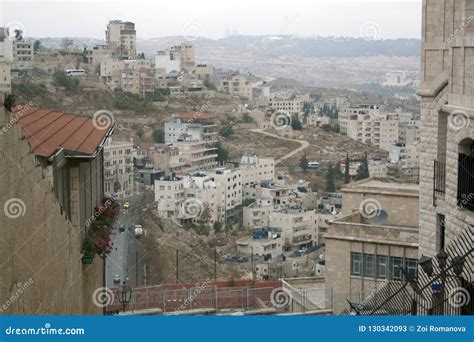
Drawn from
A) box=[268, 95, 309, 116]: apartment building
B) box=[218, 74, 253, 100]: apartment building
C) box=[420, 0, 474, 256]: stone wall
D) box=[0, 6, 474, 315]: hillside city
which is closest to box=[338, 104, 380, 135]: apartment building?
box=[0, 6, 474, 315]: hillside city

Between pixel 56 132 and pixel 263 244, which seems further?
pixel 263 244

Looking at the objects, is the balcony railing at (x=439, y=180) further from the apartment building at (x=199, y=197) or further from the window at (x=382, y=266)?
the apartment building at (x=199, y=197)

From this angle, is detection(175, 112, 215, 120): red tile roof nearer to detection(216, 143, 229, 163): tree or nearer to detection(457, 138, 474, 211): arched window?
detection(216, 143, 229, 163): tree

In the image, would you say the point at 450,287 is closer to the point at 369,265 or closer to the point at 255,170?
the point at 369,265

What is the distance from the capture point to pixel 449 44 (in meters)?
7.04

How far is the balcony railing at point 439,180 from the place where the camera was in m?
7.11

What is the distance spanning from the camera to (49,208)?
221 inches

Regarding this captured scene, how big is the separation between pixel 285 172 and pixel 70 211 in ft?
205

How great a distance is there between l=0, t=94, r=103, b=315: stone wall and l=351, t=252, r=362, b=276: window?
18.5 ft

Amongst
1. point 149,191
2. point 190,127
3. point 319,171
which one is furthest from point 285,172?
point 149,191

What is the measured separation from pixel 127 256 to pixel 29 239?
34.9 m

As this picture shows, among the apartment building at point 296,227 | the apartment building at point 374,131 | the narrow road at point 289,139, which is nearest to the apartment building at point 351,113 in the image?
the apartment building at point 374,131

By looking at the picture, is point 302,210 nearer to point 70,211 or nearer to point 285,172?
point 285,172

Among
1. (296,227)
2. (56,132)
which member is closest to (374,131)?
(296,227)
